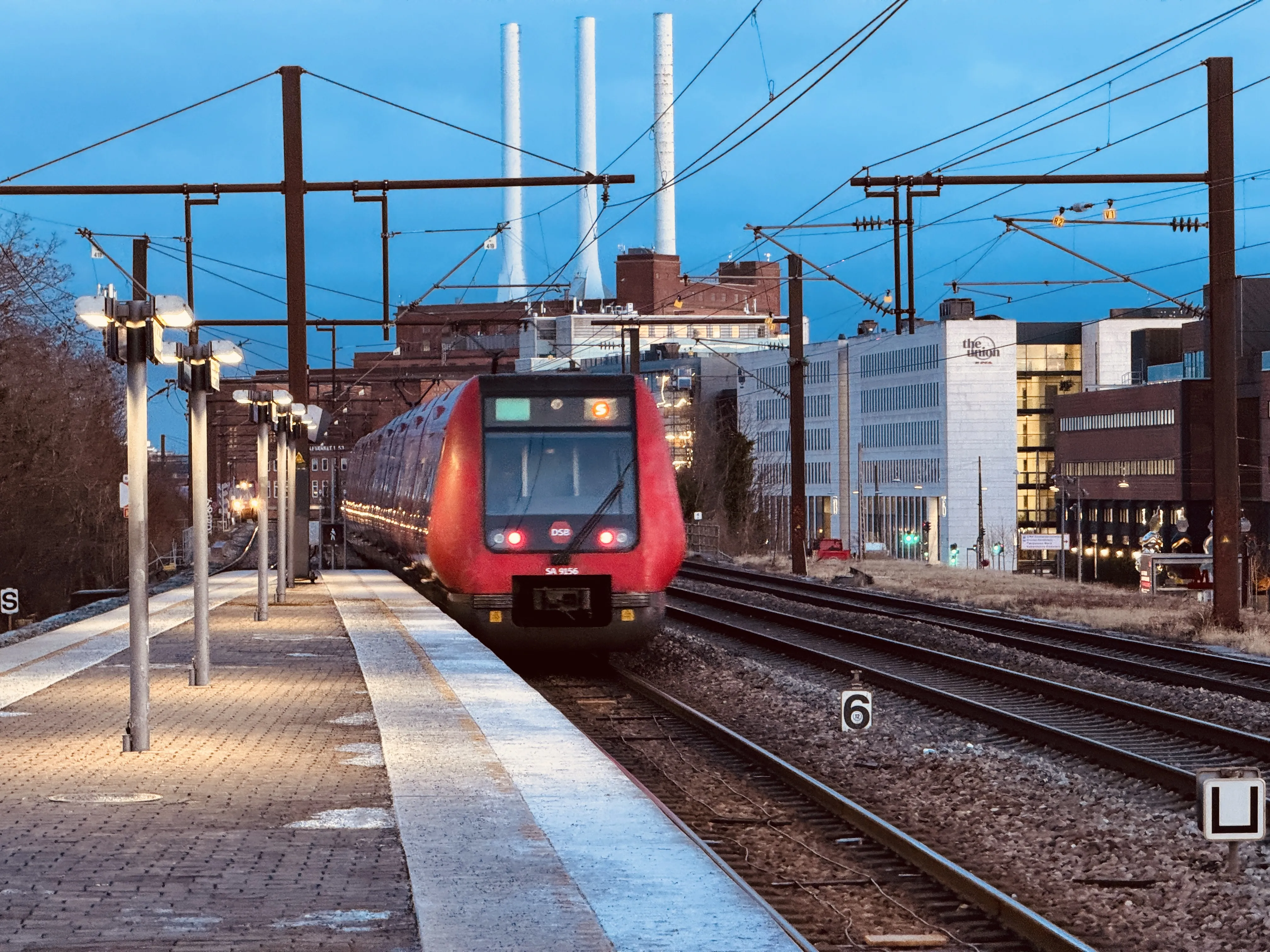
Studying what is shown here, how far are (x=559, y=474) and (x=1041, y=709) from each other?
5.68 meters

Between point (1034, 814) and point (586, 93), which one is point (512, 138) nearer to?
point (586, 93)

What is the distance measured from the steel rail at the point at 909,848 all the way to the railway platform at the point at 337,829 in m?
1.54

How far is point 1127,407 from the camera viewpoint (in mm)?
116688

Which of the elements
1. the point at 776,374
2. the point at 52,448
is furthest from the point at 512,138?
the point at 52,448

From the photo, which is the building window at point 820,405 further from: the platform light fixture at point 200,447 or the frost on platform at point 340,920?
the frost on platform at point 340,920

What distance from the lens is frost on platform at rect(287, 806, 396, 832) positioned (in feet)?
28.9

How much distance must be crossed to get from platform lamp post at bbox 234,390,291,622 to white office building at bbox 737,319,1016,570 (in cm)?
9460

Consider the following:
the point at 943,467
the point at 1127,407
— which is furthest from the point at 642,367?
the point at 1127,407

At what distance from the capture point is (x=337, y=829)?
8.77 meters

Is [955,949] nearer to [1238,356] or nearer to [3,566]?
[3,566]

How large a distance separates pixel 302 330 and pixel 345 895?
2048 cm

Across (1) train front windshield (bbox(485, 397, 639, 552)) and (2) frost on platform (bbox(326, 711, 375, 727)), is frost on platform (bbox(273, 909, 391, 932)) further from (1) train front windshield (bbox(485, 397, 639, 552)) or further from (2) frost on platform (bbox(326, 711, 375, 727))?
(1) train front windshield (bbox(485, 397, 639, 552))

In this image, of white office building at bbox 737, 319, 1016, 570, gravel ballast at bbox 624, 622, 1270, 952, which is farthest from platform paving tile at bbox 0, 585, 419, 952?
white office building at bbox 737, 319, 1016, 570

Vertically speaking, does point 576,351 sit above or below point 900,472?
above
